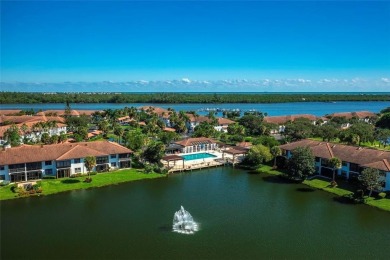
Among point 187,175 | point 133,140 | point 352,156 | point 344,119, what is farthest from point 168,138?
point 344,119

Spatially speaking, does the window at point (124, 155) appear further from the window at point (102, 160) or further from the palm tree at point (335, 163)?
the palm tree at point (335, 163)

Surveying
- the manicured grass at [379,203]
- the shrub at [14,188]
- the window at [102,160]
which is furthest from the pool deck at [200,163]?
the manicured grass at [379,203]

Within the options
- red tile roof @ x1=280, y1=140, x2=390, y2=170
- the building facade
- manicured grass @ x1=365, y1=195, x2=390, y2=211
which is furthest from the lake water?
the building facade

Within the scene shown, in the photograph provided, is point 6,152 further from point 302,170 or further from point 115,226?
point 302,170

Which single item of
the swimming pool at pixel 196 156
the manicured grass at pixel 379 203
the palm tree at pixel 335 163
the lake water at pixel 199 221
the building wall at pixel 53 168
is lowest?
Answer: the lake water at pixel 199 221

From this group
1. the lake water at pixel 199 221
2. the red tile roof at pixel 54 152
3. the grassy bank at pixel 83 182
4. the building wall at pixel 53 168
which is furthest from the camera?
the red tile roof at pixel 54 152

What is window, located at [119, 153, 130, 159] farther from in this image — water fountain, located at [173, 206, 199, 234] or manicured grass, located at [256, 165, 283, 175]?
water fountain, located at [173, 206, 199, 234]

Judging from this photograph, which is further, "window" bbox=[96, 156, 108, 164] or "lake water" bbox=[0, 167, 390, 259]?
"window" bbox=[96, 156, 108, 164]

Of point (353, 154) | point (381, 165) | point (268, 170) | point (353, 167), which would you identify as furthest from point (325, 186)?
point (268, 170)
